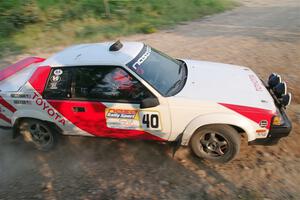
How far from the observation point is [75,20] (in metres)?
13.8

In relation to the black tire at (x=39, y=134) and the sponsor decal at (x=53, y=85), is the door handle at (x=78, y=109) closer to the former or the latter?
the sponsor decal at (x=53, y=85)

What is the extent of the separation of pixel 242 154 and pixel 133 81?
1995 millimetres

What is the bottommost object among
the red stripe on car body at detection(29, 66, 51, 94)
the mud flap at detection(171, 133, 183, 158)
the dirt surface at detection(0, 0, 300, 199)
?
the dirt surface at detection(0, 0, 300, 199)

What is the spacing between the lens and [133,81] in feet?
16.0

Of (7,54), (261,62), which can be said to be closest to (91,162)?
(261,62)

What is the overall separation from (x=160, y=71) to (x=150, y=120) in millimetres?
810

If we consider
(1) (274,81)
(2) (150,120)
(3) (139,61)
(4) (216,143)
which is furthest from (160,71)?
(1) (274,81)

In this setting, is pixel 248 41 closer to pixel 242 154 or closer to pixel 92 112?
pixel 242 154

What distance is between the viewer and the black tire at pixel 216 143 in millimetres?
4789

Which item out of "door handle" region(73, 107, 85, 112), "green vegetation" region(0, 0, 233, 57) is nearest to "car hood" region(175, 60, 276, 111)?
"door handle" region(73, 107, 85, 112)

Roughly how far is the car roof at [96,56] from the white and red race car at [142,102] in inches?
0.6

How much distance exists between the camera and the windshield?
4910 mm

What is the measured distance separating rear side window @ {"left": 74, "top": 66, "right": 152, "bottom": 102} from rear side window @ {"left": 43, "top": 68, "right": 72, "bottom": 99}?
0.44 feet

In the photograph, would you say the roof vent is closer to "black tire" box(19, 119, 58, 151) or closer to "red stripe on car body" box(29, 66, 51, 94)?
"red stripe on car body" box(29, 66, 51, 94)
